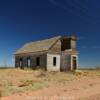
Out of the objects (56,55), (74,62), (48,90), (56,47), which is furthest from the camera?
(74,62)

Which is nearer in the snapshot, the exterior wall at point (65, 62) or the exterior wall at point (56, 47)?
the exterior wall at point (56, 47)

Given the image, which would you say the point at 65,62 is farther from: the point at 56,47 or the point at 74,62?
the point at 56,47

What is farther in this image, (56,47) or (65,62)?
(65,62)

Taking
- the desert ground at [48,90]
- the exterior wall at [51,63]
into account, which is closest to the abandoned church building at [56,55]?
the exterior wall at [51,63]

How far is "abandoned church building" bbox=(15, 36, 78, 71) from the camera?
2958 centimetres

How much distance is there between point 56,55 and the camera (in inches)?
1196

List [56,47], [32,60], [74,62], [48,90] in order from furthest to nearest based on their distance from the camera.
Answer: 1. [32,60]
2. [74,62]
3. [56,47]
4. [48,90]

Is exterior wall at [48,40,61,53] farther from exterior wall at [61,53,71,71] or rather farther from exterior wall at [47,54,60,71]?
exterior wall at [61,53,71,71]

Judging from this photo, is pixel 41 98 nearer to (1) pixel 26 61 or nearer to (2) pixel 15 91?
(2) pixel 15 91

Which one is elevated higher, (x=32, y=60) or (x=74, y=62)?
(x=32, y=60)

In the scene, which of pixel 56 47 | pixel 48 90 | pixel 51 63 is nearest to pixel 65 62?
pixel 51 63

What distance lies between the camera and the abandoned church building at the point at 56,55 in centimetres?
2958

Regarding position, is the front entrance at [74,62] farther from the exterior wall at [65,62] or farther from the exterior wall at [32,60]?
the exterior wall at [32,60]

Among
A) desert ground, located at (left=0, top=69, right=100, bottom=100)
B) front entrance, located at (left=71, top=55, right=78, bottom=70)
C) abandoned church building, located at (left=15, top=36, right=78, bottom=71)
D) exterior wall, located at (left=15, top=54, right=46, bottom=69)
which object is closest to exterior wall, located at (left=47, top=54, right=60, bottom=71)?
abandoned church building, located at (left=15, top=36, right=78, bottom=71)
